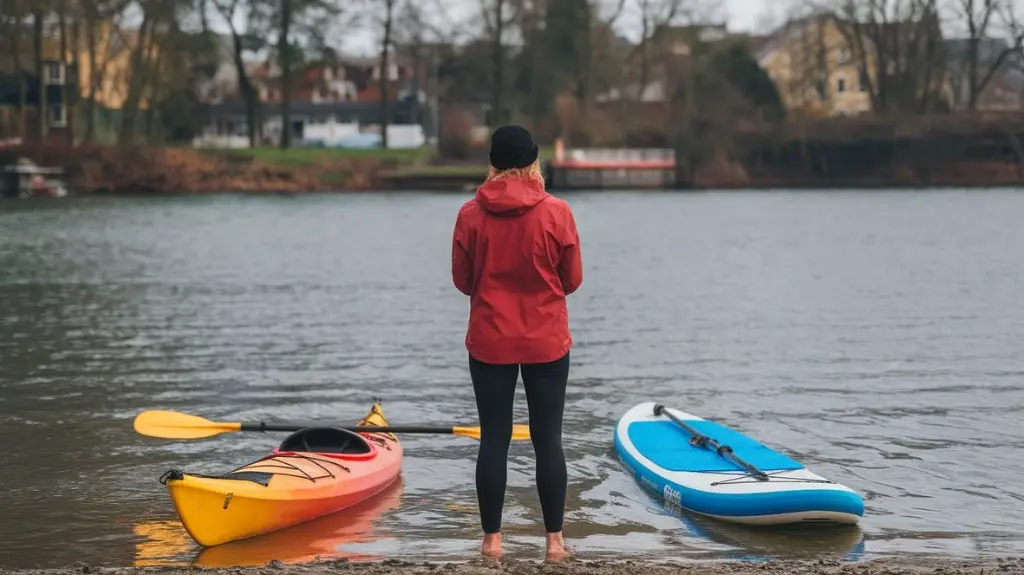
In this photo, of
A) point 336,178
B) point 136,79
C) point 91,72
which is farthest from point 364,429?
point 336,178

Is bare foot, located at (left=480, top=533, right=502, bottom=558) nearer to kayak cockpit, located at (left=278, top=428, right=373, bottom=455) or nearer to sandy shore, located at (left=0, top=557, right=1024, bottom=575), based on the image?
sandy shore, located at (left=0, top=557, right=1024, bottom=575)

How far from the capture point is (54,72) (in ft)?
244

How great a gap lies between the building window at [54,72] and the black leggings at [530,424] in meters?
71.5

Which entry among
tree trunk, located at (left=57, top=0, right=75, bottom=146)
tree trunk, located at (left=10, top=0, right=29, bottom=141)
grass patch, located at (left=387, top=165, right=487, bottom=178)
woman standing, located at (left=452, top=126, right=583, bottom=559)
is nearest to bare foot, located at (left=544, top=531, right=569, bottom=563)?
woman standing, located at (left=452, top=126, right=583, bottom=559)

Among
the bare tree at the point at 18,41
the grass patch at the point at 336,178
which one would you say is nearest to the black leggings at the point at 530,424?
the bare tree at the point at 18,41

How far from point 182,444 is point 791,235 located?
1110 inches

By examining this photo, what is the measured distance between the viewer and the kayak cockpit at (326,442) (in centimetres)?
870

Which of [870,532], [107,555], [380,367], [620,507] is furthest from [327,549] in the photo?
[380,367]

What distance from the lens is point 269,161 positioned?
62.6 metres

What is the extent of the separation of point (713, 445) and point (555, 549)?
2.99 metres

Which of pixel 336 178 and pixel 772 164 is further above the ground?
pixel 772 164

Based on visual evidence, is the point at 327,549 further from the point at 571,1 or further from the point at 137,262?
the point at 571,1

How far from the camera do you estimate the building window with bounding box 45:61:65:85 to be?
73000 millimetres

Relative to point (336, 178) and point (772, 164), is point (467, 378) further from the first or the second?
point (772, 164)
